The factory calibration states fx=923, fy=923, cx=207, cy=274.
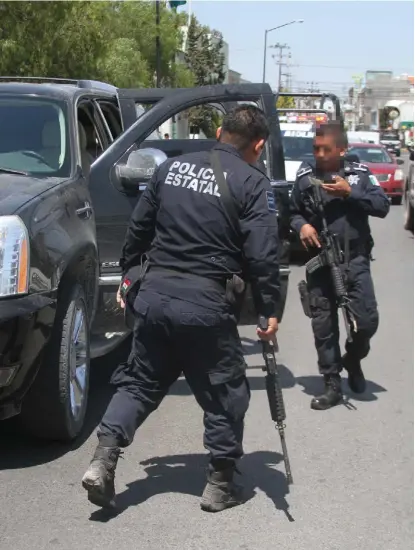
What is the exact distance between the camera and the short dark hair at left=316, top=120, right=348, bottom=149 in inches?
237

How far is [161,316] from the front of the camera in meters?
4.21

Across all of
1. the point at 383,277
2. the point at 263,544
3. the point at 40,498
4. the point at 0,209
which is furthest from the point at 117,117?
the point at 383,277

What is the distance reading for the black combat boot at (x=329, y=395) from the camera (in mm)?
6117

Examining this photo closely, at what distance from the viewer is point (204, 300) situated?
4.21m

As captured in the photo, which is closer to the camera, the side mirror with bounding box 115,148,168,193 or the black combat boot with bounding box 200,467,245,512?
the black combat boot with bounding box 200,467,245,512

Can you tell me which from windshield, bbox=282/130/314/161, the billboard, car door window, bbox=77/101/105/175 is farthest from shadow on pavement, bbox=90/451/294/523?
the billboard

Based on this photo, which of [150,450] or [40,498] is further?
[150,450]

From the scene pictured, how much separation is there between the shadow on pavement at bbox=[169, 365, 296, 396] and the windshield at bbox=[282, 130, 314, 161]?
10059 mm

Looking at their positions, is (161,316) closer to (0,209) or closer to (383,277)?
(0,209)

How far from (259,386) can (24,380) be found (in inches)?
98.0

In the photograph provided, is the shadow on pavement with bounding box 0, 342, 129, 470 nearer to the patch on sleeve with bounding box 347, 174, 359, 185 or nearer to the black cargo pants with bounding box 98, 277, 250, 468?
the black cargo pants with bounding box 98, 277, 250, 468

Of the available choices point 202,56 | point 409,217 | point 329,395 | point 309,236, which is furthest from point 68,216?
point 202,56

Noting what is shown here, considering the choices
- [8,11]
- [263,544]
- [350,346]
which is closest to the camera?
[263,544]

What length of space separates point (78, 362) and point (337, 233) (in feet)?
6.64
